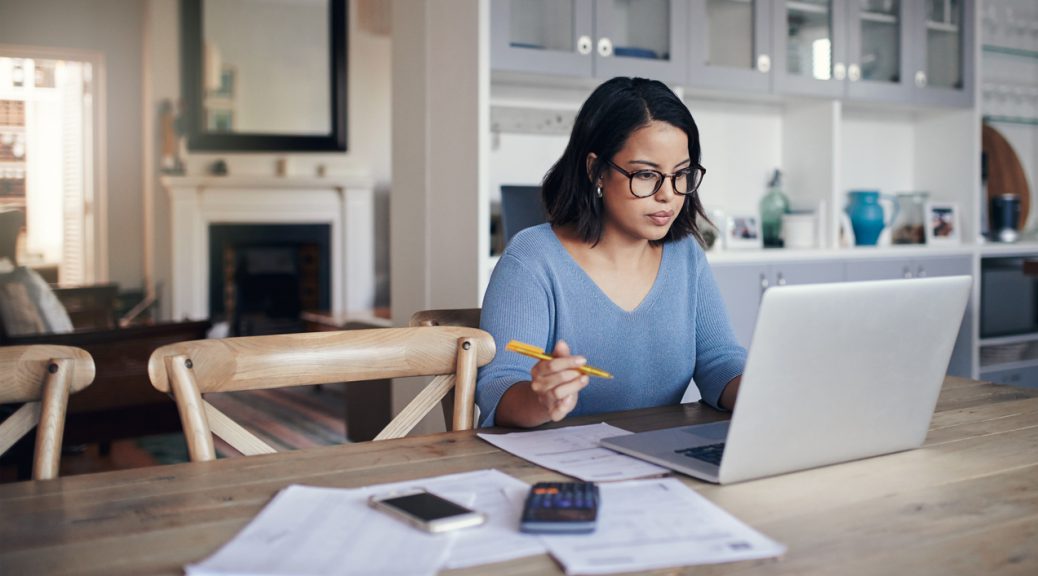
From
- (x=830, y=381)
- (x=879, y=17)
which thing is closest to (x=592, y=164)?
(x=830, y=381)

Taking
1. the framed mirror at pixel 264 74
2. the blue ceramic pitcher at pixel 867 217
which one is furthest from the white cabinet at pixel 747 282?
the framed mirror at pixel 264 74

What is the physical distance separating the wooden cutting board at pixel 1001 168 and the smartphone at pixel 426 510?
15.0 ft

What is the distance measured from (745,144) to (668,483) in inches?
129

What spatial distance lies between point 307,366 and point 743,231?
9.36 ft

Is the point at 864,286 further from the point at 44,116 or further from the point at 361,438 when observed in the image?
the point at 44,116

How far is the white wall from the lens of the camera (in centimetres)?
725

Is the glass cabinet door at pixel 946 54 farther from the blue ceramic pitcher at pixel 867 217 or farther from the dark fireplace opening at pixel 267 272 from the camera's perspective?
the dark fireplace opening at pixel 267 272

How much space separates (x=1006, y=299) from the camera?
4363 mm

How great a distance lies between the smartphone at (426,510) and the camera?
2.77 feet

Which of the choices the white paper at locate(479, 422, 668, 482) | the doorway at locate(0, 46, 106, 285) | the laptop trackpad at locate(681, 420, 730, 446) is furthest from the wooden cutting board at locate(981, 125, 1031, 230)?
the doorway at locate(0, 46, 106, 285)

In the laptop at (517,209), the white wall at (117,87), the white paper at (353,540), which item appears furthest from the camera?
the white wall at (117,87)

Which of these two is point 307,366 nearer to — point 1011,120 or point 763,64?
point 763,64

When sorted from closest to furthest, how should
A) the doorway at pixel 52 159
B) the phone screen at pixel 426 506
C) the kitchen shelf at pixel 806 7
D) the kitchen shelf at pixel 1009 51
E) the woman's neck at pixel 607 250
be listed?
the phone screen at pixel 426 506
the woman's neck at pixel 607 250
the kitchen shelf at pixel 806 7
the kitchen shelf at pixel 1009 51
the doorway at pixel 52 159

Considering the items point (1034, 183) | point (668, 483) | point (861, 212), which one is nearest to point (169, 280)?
point (861, 212)
